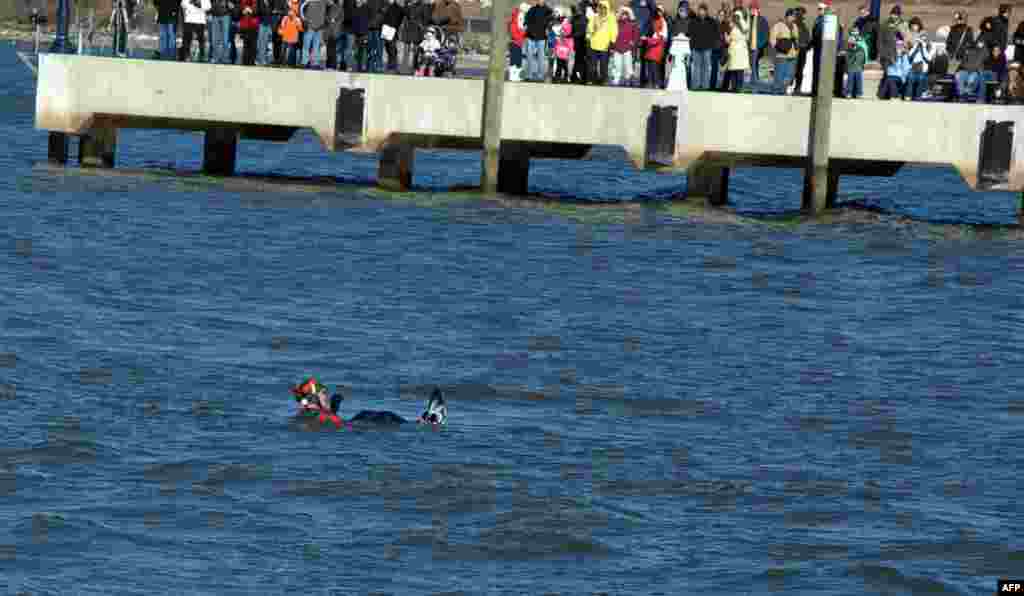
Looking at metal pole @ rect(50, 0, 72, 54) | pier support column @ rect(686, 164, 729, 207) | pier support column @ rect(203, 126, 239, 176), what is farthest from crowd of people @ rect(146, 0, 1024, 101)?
pier support column @ rect(203, 126, 239, 176)

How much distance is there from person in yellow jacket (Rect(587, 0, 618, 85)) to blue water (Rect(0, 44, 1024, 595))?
2539 millimetres

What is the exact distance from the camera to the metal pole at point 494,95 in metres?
41.3

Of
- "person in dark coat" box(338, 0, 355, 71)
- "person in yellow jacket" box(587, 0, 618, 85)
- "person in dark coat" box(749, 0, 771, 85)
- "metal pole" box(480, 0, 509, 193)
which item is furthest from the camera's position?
"person in dark coat" box(338, 0, 355, 71)

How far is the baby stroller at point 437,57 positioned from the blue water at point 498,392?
7.41 ft

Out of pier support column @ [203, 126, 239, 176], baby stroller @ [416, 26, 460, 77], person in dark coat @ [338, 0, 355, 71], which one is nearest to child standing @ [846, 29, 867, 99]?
baby stroller @ [416, 26, 460, 77]

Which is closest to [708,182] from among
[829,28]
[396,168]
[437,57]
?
[829,28]

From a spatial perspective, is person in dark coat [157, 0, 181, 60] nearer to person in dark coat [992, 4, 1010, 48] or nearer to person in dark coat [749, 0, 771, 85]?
person in dark coat [749, 0, 771, 85]

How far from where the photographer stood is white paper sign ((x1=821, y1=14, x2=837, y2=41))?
1549 inches

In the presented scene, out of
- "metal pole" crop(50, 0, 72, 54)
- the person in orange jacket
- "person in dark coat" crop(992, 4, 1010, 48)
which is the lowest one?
"metal pole" crop(50, 0, 72, 54)

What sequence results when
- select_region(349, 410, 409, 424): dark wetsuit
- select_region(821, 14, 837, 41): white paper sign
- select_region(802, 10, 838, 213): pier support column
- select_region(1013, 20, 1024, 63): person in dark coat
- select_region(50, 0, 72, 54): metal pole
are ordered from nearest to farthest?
select_region(349, 410, 409, 424): dark wetsuit, select_region(821, 14, 837, 41): white paper sign, select_region(802, 10, 838, 213): pier support column, select_region(1013, 20, 1024, 63): person in dark coat, select_region(50, 0, 72, 54): metal pole

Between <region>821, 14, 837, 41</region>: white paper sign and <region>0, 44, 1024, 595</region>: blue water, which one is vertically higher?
<region>821, 14, 837, 41</region>: white paper sign

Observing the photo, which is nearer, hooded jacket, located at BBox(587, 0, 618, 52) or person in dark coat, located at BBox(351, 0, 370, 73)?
hooded jacket, located at BBox(587, 0, 618, 52)

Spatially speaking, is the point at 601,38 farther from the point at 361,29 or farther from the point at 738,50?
the point at 361,29

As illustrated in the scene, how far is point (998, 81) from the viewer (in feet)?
134
